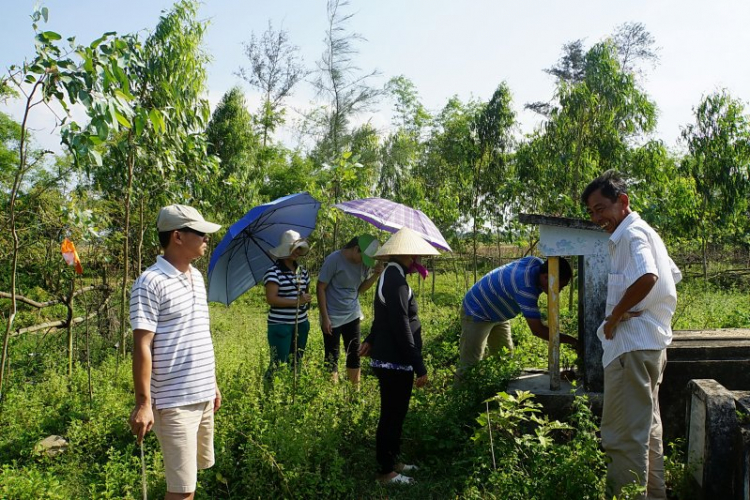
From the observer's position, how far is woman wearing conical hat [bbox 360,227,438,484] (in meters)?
3.84

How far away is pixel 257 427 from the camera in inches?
158

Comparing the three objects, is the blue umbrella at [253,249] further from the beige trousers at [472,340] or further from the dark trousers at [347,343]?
the beige trousers at [472,340]

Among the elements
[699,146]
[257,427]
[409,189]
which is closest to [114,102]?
[257,427]

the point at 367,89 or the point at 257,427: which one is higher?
the point at 367,89

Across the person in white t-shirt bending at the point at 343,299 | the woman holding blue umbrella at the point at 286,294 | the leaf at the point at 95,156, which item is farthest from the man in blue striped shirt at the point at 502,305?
the leaf at the point at 95,156

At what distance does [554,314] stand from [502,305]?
60 cm

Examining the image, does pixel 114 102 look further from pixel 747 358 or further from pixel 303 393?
pixel 747 358

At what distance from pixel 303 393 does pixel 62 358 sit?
3.73 metres

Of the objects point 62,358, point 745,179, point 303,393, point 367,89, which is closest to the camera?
point 303,393

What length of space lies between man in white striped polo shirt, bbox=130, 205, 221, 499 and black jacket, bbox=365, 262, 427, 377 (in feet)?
4.22

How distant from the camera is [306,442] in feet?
12.7

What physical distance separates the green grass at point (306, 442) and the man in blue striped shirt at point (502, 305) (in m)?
0.35

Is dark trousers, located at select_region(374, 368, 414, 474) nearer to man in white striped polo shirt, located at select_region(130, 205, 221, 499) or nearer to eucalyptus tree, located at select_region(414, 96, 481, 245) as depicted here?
man in white striped polo shirt, located at select_region(130, 205, 221, 499)

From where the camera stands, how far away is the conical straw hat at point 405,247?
386 centimetres
